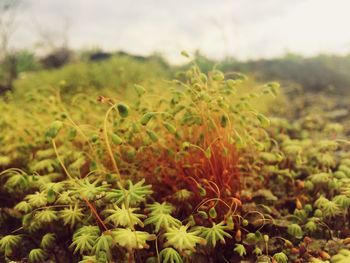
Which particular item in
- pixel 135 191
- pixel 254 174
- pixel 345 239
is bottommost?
pixel 345 239

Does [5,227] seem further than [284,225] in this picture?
Yes

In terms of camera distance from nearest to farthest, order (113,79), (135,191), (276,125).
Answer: (135,191) → (276,125) → (113,79)

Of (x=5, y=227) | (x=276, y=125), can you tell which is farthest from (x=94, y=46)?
(x=5, y=227)

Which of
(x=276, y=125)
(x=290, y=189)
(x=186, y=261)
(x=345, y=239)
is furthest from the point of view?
(x=276, y=125)

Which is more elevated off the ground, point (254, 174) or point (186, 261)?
point (254, 174)

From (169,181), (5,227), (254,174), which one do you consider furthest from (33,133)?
(254,174)

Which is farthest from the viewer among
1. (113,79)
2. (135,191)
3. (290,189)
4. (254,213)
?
(113,79)

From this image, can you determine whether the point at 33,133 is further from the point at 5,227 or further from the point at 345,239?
the point at 345,239

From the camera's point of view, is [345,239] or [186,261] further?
[345,239]

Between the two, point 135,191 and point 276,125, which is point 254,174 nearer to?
point 135,191
